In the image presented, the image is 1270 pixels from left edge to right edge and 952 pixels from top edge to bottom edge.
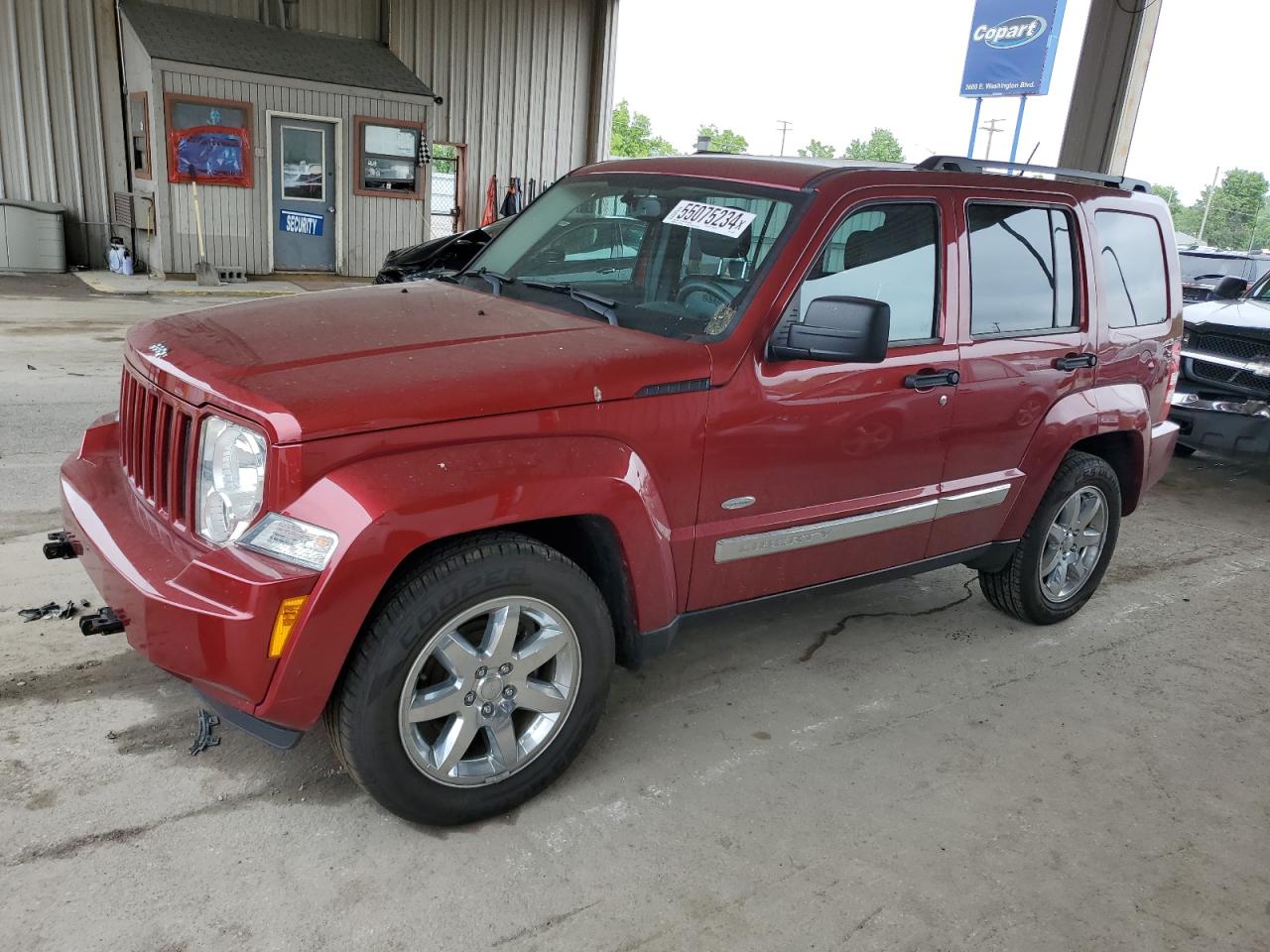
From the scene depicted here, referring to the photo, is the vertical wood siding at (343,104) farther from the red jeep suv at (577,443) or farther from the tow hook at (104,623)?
the tow hook at (104,623)

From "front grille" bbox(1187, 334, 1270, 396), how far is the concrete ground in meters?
3.49

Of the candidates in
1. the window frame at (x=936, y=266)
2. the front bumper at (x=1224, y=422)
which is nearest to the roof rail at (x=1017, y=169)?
the window frame at (x=936, y=266)

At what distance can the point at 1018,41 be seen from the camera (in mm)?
16172

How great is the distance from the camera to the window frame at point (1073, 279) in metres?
3.55

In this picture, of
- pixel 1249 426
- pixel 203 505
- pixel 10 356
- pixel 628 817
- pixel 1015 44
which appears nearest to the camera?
pixel 203 505

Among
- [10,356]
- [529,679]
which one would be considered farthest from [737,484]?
[10,356]

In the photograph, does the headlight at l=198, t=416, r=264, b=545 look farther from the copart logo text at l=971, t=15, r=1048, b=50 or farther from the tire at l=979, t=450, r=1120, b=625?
the copart logo text at l=971, t=15, r=1048, b=50

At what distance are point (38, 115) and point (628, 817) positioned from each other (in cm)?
1561

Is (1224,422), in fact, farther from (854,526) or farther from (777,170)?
(777,170)

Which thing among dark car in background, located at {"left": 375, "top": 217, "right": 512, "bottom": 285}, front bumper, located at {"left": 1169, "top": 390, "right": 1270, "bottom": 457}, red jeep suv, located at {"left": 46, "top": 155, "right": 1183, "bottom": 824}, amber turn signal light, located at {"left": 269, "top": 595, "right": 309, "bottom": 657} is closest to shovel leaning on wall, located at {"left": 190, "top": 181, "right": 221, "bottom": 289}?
dark car in background, located at {"left": 375, "top": 217, "right": 512, "bottom": 285}

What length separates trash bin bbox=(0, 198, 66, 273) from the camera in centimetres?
1391

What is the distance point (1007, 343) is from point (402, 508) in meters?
2.48

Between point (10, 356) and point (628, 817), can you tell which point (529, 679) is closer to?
point (628, 817)

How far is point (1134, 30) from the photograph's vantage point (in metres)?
9.80
